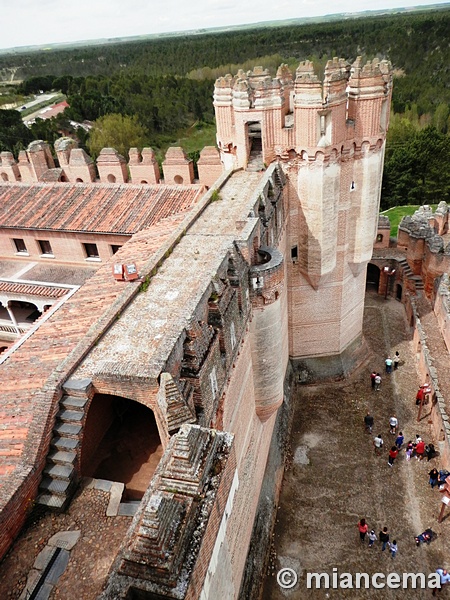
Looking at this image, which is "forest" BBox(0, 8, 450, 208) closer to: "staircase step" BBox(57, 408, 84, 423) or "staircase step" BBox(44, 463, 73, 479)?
"staircase step" BBox(57, 408, 84, 423)

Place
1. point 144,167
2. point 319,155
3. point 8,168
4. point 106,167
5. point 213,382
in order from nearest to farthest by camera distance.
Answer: point 213,382 → point 319,155 → point 144,167 → point 106,167 → point 8,168

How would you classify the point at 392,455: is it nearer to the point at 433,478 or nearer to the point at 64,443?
the point at 433,478

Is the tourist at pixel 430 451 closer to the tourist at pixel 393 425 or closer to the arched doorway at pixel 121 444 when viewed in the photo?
the tourist at pixel 393 425

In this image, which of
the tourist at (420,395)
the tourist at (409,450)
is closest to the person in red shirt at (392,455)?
the tourist at (409,450)

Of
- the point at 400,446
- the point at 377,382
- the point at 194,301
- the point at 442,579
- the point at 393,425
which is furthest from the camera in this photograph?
the point at 377,382

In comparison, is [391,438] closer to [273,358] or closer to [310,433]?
[310,433]

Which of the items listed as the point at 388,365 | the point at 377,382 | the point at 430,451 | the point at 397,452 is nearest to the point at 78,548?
the point at 397,452

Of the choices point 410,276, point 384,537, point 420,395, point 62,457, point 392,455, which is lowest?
point 392,455

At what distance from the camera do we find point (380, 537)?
15.0 m

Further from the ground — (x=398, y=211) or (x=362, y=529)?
(x=362, y=529)

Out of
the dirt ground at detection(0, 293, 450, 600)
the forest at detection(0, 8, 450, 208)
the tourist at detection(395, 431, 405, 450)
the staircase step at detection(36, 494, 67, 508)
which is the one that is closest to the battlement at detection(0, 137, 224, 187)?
the dirt ground at detection(0, 293, 450, 600)

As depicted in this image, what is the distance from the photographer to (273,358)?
14461 millimetres

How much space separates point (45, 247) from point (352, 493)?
16.5 m

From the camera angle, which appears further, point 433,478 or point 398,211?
point 398,211
